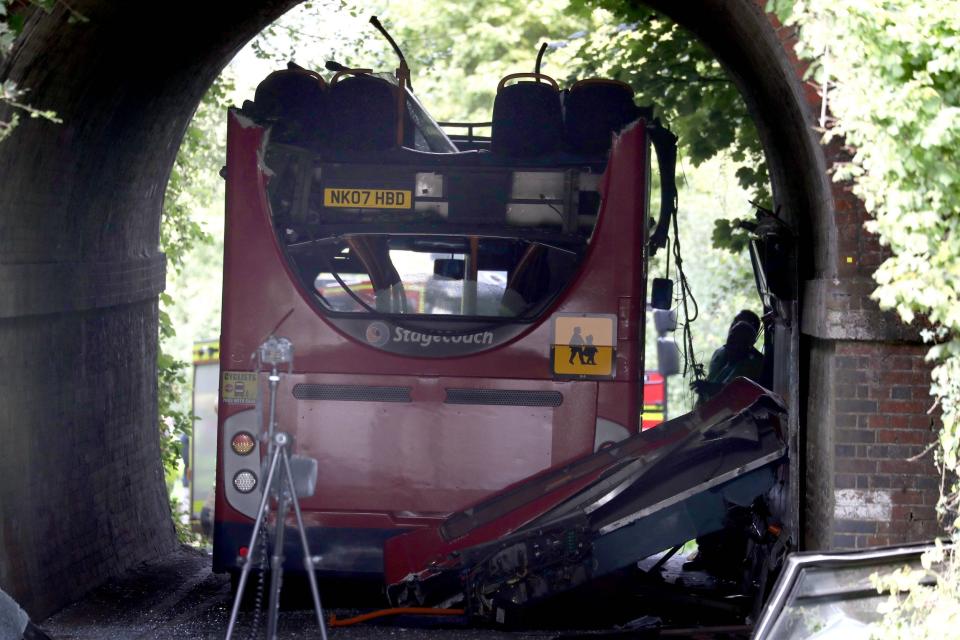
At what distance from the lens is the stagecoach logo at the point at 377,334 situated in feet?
29.7

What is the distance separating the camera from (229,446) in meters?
8.90

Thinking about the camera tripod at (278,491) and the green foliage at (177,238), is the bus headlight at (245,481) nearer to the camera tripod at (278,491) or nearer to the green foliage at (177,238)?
the camera tripod at (278,491)

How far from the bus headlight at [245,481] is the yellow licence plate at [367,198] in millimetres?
1727

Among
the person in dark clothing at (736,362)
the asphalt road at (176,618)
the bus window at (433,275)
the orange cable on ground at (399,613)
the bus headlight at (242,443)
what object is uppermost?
the bus window at (433,275)

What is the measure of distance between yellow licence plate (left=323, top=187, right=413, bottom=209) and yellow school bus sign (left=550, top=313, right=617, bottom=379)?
1221 mm

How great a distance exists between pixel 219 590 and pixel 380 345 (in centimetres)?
280

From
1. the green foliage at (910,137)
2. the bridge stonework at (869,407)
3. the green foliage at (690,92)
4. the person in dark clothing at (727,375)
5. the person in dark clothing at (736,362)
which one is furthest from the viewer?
the green foliage at (690,92)

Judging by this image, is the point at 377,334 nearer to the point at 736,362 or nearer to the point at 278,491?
the point at 278,491

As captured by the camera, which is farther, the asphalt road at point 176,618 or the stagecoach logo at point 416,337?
the stagecoach logo at point 416,337

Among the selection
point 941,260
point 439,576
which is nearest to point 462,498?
point 439,576

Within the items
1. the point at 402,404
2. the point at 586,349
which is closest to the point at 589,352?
the point at 586,349

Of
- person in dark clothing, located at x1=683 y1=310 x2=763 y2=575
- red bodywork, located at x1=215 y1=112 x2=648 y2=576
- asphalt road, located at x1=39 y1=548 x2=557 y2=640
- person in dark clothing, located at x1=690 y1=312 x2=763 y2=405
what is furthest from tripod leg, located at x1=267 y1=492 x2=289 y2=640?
person in dark clothing, located at x1=690 y1=312 x2=763 y2=405

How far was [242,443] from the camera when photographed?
886 cm

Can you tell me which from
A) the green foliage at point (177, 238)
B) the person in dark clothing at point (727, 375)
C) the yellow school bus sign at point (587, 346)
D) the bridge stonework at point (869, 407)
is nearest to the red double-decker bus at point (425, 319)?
the yellow school bus sign at point (587, 346)
